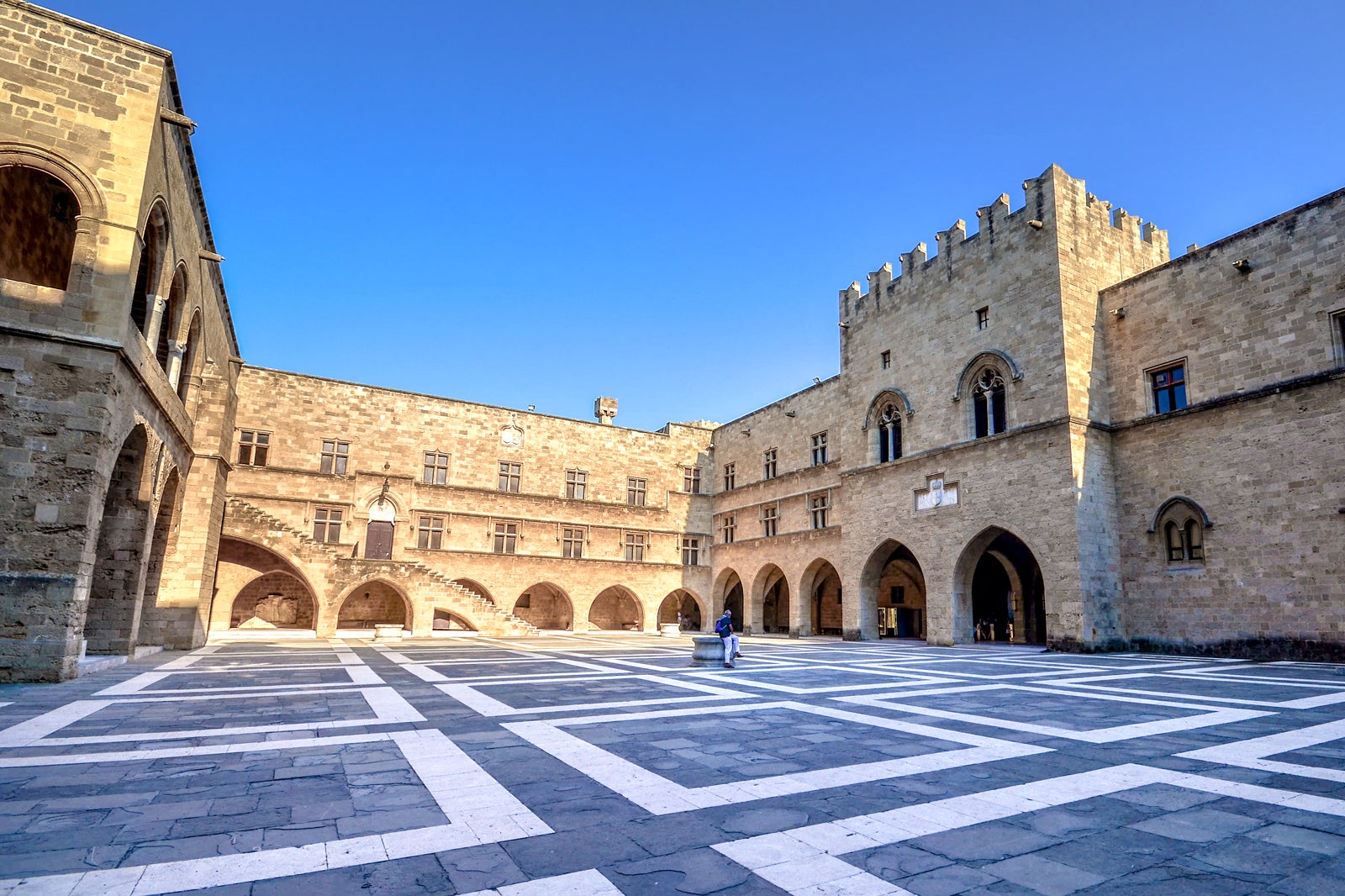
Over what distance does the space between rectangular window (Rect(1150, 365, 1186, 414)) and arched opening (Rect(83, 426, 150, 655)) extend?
22544 mm

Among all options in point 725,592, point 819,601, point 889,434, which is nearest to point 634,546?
point 725,592

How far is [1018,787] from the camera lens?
4.56 m

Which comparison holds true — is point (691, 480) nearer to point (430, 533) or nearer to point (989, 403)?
point (430, 533)

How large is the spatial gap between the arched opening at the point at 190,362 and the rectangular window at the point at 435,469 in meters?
11.5

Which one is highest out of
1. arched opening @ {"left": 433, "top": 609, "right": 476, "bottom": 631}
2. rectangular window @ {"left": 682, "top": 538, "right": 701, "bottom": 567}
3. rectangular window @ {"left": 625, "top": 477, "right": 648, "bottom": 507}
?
rectangular window @ {"left": 625, "top": 477, "right": 648, "bottom": 507}

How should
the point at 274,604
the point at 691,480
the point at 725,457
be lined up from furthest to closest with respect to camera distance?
the point at 691,480 < the point at 725,457 < the point at 274,604

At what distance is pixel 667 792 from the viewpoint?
4426 millimetres

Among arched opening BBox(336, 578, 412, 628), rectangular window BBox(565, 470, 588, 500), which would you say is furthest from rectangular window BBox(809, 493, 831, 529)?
arched opening BBox(336, 578, 412, 628)

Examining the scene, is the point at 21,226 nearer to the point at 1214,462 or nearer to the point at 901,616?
the point at 1214,462

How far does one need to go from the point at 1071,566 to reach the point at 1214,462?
3.86 m

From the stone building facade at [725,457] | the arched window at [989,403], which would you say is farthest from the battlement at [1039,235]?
the arched window at [989,403]

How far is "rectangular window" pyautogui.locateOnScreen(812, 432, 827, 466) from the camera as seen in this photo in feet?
92.3

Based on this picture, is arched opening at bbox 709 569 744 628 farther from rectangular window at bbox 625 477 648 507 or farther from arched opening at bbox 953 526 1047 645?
arched opening at bbox 953 526 1047 645

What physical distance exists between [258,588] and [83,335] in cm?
2164
